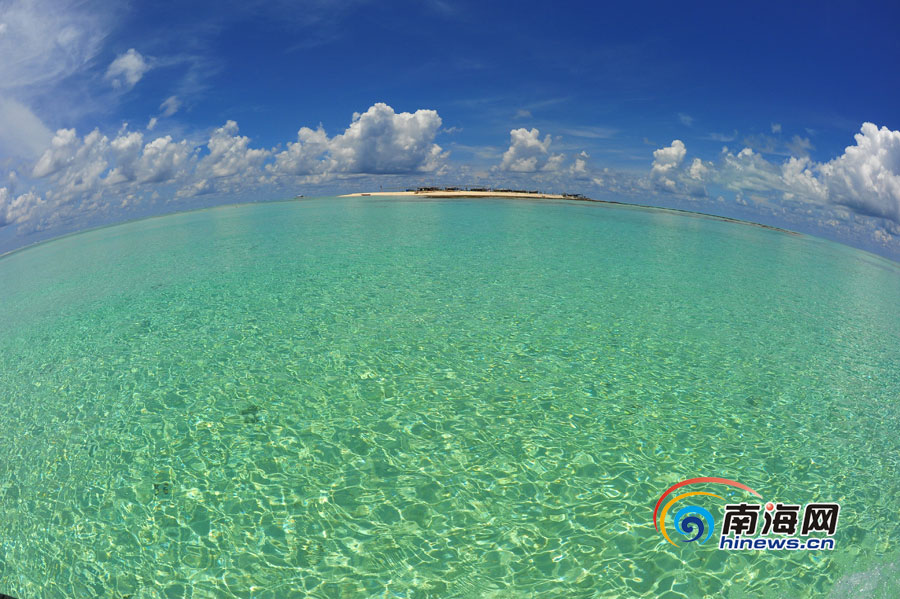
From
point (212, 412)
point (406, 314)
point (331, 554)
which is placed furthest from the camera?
point (406, 314)

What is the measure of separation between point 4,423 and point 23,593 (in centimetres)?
501

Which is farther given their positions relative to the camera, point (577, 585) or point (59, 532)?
point (59, 532)

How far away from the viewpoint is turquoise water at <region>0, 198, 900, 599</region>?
4.58 meters

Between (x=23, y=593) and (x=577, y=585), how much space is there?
19.5 ft

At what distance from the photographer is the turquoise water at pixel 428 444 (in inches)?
180

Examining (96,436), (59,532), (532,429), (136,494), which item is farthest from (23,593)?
(532,429)

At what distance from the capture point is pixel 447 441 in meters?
6.50

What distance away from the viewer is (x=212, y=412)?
7.34 metres

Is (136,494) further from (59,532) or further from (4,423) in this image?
(4,423)

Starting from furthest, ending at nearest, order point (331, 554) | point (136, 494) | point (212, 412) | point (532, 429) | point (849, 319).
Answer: point (849, 319)
point (212, 412)
point (532, 429)
point (136, 494)
point (331, 554)

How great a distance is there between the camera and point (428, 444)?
6.44 m

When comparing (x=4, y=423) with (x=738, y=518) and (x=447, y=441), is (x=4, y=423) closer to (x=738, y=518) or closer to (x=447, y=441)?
(x=447, y=441)

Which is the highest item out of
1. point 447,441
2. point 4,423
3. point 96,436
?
point 447,441

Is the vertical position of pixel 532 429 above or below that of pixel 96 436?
above
